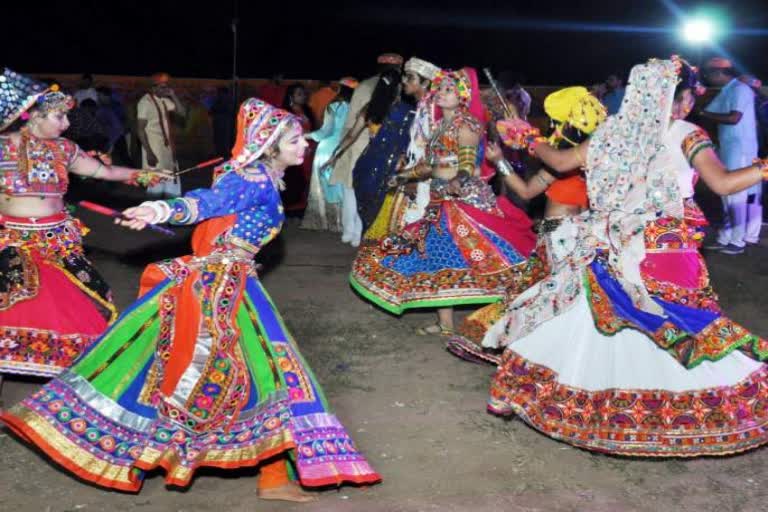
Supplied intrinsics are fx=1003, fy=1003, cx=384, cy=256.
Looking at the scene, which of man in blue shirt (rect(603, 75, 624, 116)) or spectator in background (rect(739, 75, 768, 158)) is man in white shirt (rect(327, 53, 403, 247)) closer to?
spectator in background (rect(739, 75, 768, 158))

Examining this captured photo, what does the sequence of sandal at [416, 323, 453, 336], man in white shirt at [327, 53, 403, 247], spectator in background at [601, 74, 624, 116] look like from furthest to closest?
1. spectator in background at [601, 74, 624, 116]
2. man in white shirt at [327, 53, 403, 247]
3. sandal at [416, 323, 453, 336]

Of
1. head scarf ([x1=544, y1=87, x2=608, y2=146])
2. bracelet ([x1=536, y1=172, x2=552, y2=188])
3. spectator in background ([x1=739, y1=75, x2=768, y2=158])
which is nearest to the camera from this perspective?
head scarf ([x1=544, y1=87, x2=608, y2=146])

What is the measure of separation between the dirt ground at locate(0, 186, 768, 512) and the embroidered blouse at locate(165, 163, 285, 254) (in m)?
1.13

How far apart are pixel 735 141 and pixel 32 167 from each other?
24.2ft

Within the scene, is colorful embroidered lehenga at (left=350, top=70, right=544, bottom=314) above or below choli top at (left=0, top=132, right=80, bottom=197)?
→ below

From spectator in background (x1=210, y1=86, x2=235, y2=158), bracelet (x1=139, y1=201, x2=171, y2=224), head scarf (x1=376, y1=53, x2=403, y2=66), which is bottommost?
spectator in background (x1=210, y1=86, x2=235, y2=158)

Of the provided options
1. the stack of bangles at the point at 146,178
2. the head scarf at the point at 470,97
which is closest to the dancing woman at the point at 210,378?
the stack of bangles at the point at 146,178

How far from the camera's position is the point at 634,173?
4824 millimetres

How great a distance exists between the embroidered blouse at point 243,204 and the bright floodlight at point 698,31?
2178cm

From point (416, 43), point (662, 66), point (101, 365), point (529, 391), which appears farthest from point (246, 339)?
point (416, 43)

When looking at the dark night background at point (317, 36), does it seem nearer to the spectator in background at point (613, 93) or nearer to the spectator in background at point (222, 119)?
the spectator in background at point (222, 119)

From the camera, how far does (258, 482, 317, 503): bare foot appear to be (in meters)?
4.38

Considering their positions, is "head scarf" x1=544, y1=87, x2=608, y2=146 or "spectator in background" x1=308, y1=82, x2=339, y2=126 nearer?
"head scarf" x1=544, y1=87, x2=608, y2=146

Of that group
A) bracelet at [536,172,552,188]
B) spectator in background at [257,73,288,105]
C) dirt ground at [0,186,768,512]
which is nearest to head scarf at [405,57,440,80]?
bracelet at [536,172,552,188]
